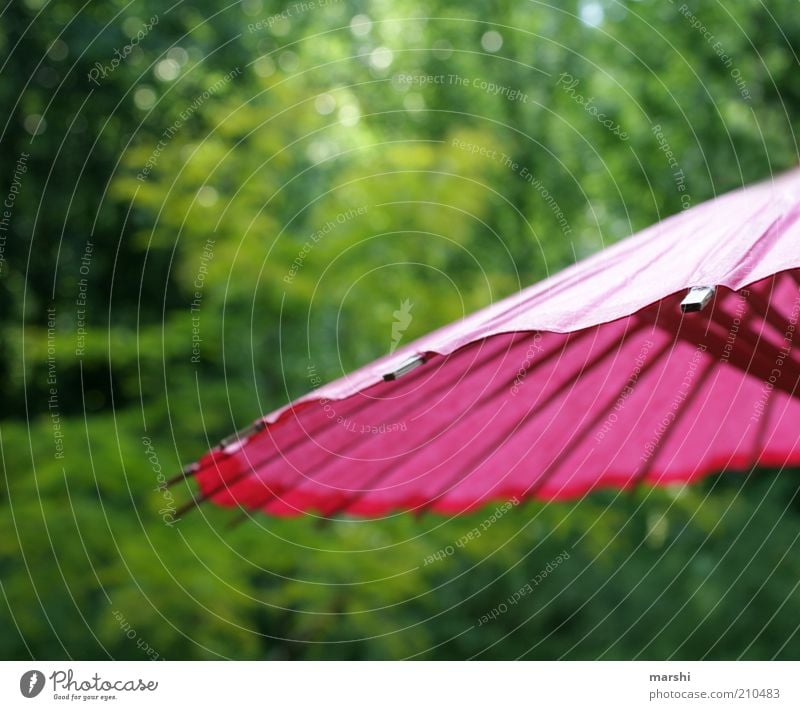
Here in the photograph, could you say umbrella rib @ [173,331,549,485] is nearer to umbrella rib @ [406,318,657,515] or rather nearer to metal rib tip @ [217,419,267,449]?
metal rib tip @ [217,419,267,449]

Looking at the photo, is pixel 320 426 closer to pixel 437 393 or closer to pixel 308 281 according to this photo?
pixel 437 393

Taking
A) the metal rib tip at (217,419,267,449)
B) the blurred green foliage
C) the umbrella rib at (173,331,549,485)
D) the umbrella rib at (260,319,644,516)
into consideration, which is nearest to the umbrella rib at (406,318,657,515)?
the umbrella rib at (260,319,644,516)

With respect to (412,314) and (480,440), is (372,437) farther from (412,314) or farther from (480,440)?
(412,314)

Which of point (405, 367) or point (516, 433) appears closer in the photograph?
point (405, 367)

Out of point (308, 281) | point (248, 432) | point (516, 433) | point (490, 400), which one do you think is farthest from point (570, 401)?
point (308, 281)
